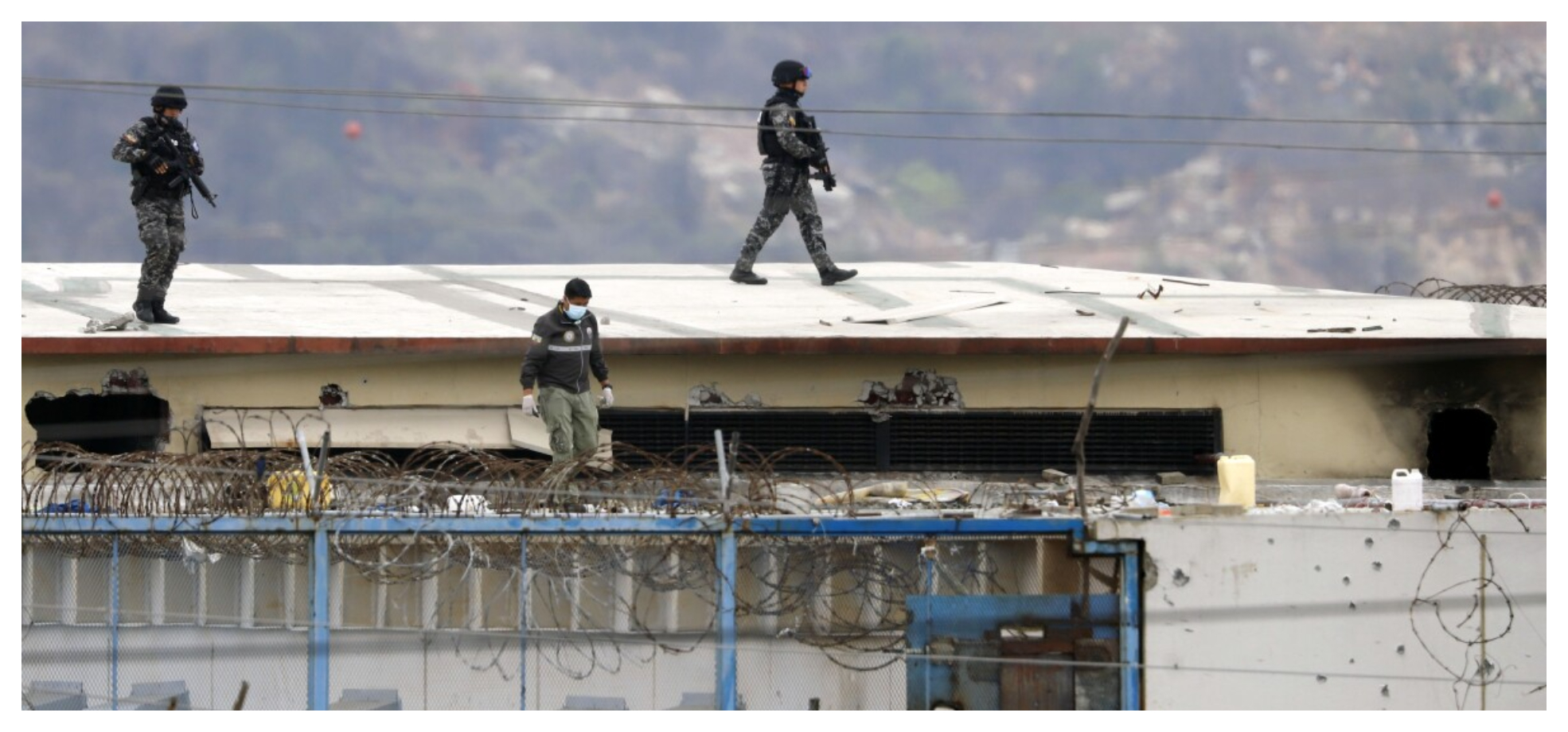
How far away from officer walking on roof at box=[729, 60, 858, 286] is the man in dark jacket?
3906 millimetres

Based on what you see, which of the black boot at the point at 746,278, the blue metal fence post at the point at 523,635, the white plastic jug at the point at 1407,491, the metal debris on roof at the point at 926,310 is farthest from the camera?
the black boot at the point at 746,278

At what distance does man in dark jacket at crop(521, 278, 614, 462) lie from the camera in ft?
44.9

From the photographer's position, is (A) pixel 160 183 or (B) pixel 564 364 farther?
(A) pixel 160 183

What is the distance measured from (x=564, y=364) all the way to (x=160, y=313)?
3933mm

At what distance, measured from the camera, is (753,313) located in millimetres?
16953

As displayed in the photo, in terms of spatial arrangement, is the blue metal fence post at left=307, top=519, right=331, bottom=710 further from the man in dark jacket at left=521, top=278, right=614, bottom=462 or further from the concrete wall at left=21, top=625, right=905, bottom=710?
the man in dark jacket at left=521, top=278, right=614, bottom=462

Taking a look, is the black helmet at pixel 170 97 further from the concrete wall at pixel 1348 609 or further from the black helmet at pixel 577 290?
the concrete wall at pixel 1348 609

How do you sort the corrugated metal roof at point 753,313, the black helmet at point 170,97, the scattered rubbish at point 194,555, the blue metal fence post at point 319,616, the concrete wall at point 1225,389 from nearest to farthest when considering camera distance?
1. the blue metal fence post at point 319,616
2. the scattered rubbish at point 194,555
3. the black helmet at point 170,97
4. the corrugated metal roof at point 753,313
5. the concrete wall at point 1225,389

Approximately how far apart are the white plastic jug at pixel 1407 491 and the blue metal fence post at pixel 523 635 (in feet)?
17.7

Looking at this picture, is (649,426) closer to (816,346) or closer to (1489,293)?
(816,346)

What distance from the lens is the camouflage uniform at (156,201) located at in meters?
15.3

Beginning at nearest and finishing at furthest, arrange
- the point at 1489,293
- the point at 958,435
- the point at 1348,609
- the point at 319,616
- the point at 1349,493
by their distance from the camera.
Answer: the point at 319,616
the point at 1348,609
the point at 1349,493
the point at 958,435
the point at 1489,293

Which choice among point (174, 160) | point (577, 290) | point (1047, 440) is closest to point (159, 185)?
point (174, 160)

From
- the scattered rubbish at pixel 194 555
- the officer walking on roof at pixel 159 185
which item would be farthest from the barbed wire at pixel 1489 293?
the scattered rubbish at pixel 194 555
